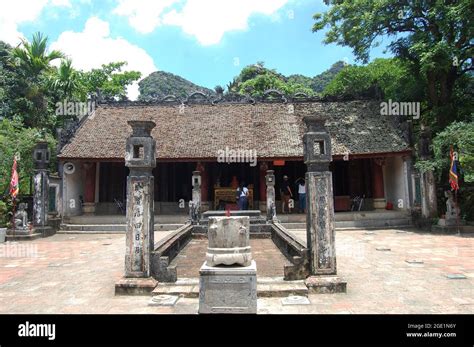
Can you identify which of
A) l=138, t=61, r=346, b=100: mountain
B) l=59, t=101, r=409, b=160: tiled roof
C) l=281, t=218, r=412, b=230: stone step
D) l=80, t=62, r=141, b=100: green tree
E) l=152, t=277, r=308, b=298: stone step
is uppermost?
l=138, t=61, r=346, b=100: mountain

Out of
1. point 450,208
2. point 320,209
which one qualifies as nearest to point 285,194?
point 450,208

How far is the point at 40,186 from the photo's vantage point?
49.2 ft

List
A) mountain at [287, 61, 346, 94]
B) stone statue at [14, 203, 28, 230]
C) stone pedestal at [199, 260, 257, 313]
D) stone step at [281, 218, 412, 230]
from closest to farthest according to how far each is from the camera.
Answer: stone pedestal at [199, 260, 257, 313]
stone statue at [14, 203, 28, 230]
stone step at [281, 218, 412, 230]
mountain at [287, 61, 346, 94]

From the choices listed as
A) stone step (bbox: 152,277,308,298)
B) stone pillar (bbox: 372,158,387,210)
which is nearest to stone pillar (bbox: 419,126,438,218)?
stone pillar (bbox: 372,158,387,210)

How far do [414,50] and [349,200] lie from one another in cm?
761

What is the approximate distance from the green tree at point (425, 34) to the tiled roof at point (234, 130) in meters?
2.90

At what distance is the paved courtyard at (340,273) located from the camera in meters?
5.32

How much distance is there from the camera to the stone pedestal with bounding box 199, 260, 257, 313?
4309mm

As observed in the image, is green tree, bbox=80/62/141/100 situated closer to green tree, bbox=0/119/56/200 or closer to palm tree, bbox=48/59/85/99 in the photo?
palm tree, bbox=48/59/85/99

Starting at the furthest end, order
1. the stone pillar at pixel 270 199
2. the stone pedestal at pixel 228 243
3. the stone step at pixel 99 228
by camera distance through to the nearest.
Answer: the stone step at pixel 99 228 → the stone pillar at pixel 270 199 → the stone pedestal at pixel 228 243

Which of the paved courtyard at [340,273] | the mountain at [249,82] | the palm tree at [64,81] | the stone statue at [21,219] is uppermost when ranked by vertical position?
the mountain at [249,82]

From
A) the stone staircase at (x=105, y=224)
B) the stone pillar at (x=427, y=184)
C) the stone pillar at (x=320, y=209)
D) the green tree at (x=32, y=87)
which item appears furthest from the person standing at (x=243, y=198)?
the green tree at (x=32, y=87)

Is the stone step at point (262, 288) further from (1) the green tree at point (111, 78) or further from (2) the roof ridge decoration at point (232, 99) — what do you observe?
(1) the green tree at point (111, 78)

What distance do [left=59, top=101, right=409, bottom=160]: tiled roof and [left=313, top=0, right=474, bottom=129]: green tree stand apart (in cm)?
290
